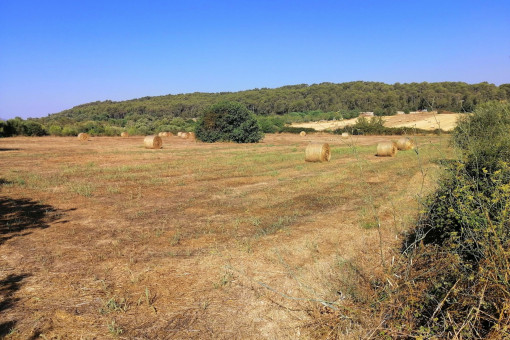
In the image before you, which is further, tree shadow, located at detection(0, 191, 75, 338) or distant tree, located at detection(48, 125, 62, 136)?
distant tree, located at detection(48, 125, 62, 136)

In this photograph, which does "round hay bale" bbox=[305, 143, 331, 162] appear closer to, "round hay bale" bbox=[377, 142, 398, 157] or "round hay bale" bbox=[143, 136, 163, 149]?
"round hay bale" bbox=[377, 142, 398, 157]

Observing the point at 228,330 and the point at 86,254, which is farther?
the point at 86,254

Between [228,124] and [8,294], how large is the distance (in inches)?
1389

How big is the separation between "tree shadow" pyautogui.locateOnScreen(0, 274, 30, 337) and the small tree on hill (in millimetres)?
34103

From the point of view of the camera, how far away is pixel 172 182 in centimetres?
1385

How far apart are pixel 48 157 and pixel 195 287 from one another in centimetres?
2058

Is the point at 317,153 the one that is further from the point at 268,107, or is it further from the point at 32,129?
the point at 268,107

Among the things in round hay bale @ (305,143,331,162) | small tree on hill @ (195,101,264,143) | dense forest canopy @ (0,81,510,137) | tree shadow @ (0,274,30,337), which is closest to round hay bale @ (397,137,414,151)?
dense forest canopy @ (0,81,510,137)

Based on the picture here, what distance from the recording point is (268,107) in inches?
4587

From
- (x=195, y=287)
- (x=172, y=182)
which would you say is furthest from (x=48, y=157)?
(x=195, y=287)

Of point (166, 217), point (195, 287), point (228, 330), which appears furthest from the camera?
point (166, 217)

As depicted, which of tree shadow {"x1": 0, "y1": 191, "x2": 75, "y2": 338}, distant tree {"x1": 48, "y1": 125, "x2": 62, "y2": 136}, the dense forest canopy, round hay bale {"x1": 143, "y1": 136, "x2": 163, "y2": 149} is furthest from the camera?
the dense forest canopy

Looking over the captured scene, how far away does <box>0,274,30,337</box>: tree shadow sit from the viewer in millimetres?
3818

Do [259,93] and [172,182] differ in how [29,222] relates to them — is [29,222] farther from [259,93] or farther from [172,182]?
[259,93]
